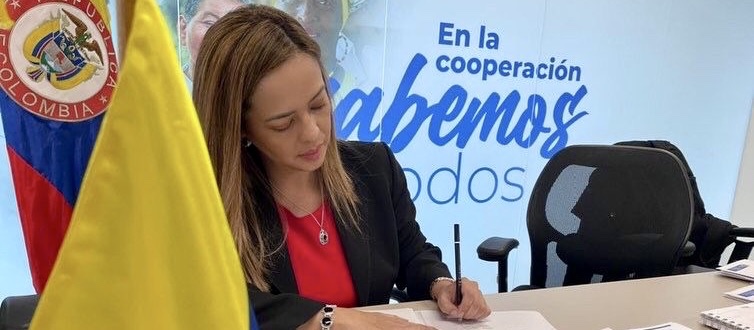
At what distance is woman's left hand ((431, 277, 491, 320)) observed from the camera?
112 centimetres

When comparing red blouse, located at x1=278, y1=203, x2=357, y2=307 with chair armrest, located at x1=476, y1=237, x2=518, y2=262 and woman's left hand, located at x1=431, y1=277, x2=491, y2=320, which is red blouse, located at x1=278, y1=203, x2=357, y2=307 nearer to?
woman's left hand, located at x1=431, y1=277, x2=491, y2=320

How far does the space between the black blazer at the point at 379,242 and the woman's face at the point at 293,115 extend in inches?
6.3

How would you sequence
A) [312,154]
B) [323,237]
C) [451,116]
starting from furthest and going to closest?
1. [451,116]
2. [323,237]
3. [312,154]

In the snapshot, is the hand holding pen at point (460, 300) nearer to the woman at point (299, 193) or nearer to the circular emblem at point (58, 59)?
the woman at point (299, 193)

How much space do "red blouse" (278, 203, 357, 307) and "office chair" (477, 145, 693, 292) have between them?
1.78 ft

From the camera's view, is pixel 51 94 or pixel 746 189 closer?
pixel 51 94

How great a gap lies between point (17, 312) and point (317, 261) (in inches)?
23.1

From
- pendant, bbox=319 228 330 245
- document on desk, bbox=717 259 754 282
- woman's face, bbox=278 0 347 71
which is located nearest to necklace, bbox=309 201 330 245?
pendant, bbox=319 228 330 245

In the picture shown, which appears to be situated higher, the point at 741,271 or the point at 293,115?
the point at 293,115

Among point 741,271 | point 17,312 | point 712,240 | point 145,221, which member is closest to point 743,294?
point 741,271

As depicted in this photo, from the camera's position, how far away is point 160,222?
0.44 meters

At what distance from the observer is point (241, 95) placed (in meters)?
1.06

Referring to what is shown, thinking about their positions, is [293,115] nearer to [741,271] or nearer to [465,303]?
[465,303]

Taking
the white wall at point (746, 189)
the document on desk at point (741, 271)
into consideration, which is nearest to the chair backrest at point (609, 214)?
the document on desk at point (741, 271)
